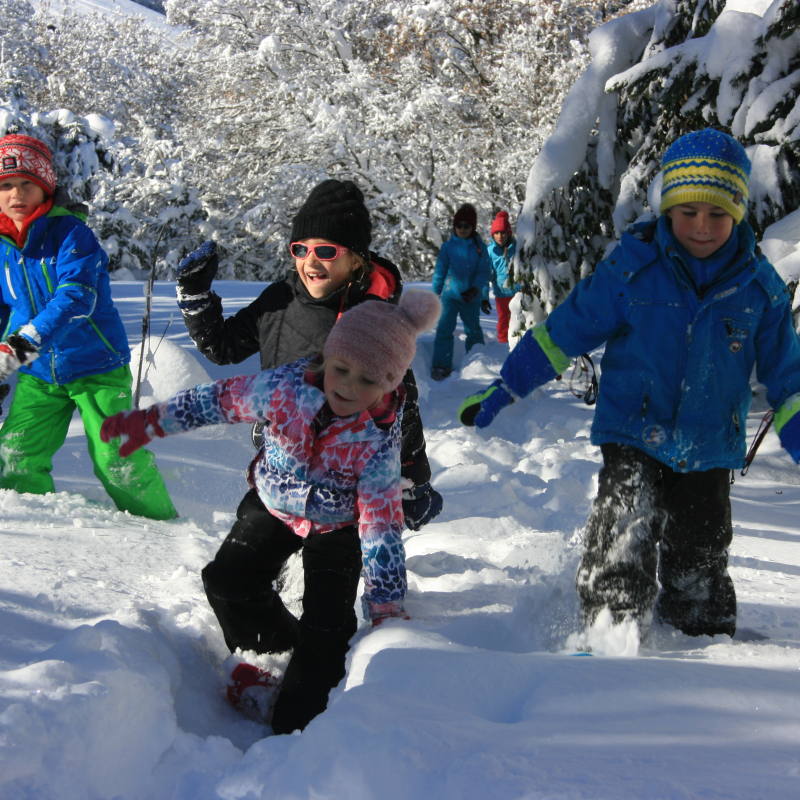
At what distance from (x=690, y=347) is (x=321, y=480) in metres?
1.22

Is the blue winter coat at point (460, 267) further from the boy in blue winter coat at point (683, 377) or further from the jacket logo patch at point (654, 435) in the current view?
the jacket logo patch at point (654, 435)

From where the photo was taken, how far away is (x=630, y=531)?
2221 mm

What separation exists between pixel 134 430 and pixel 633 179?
15.4 ft

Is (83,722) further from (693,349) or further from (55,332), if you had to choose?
(55,332)

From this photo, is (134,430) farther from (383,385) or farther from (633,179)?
(633,179)

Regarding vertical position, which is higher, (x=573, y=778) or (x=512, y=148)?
(x=512, y=148)

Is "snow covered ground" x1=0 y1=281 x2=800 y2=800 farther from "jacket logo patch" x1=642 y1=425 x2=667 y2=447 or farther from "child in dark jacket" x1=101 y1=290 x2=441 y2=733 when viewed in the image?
"jacket logo patch" x1=642 y1=425 x2=667 y2=447

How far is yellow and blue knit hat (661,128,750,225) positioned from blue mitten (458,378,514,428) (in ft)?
2.61

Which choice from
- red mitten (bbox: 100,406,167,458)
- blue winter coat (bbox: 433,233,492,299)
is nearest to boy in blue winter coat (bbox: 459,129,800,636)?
red mitten (bbox: 100,406,167,458)

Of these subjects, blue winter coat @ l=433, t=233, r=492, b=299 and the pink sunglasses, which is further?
blue winter coat @ l=433, t=233, r=492, b=299

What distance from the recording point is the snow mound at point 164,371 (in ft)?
16.6

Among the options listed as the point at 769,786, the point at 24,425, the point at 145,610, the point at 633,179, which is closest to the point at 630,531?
the point at 769,786

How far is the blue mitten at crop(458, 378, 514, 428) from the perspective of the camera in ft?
7.62

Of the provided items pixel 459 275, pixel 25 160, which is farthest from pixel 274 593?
pixel 459 275
